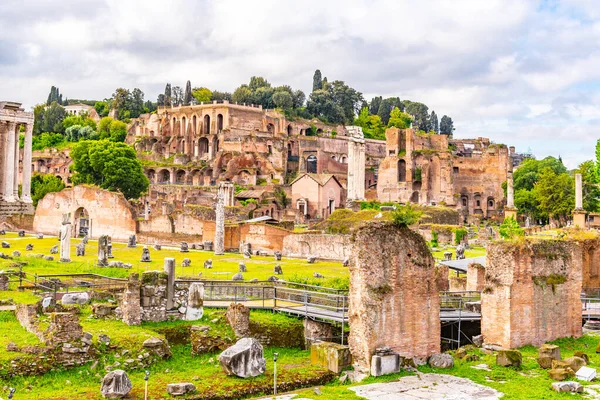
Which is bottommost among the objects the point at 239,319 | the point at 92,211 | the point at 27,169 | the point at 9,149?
the point at 239,319

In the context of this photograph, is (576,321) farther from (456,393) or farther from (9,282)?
(9,282)

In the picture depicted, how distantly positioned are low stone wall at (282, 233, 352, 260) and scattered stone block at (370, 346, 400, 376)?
22.2 m

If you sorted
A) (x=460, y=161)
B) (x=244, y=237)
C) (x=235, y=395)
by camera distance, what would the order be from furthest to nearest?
(x=460, y=161), (x=244, y=237), (x=235, y=395)

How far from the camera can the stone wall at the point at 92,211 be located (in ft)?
157

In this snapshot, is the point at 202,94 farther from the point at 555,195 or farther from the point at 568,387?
the point at 568,387

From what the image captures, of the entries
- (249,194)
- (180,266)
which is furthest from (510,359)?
(249,194)

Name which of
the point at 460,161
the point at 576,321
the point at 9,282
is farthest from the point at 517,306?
the point at 460,161

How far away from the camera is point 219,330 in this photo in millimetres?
15781

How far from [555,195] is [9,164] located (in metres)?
48.1

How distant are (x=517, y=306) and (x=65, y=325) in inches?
406

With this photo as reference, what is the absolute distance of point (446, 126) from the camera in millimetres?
140875

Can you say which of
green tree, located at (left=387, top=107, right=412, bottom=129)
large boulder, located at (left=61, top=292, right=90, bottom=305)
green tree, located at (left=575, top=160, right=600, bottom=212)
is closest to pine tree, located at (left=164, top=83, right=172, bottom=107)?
green tree, located at (left=387, top=107, right=412, bottom=129)

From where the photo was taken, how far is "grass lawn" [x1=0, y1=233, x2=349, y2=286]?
81.9 feet

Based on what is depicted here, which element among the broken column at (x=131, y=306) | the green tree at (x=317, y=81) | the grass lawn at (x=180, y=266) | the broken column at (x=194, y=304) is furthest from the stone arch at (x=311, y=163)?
the broken column at (x=131, y=306)
